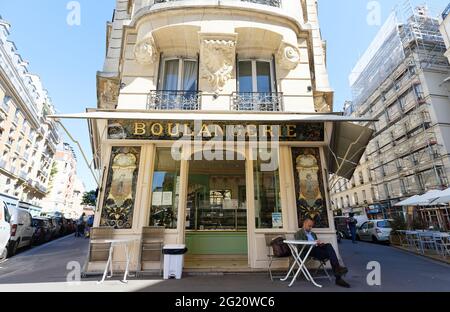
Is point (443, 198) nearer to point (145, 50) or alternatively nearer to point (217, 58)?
point (217, 58)

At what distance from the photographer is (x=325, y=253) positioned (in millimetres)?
5398

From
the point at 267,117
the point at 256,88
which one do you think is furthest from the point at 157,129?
the point at 256,88

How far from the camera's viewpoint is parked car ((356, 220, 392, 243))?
15.1m

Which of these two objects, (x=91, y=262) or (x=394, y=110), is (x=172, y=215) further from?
(x=394, y=110)

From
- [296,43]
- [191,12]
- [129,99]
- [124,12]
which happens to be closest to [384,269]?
[296,43]

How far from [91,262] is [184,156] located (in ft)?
11.5

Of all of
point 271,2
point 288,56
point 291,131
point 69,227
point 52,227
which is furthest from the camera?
point 69,227

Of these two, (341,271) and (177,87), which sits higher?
(177,87)

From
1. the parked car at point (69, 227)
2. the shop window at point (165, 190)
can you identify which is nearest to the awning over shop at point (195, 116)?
the shop window at point (165, 190)

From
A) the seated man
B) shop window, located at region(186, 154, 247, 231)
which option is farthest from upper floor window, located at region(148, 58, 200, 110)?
the seated man

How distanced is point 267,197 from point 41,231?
48.8 ft

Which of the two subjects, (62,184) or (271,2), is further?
(62,184)

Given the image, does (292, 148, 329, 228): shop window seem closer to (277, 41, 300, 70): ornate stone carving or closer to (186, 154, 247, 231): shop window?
(186, 154, 247, 231): shop window

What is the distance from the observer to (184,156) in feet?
23.3
